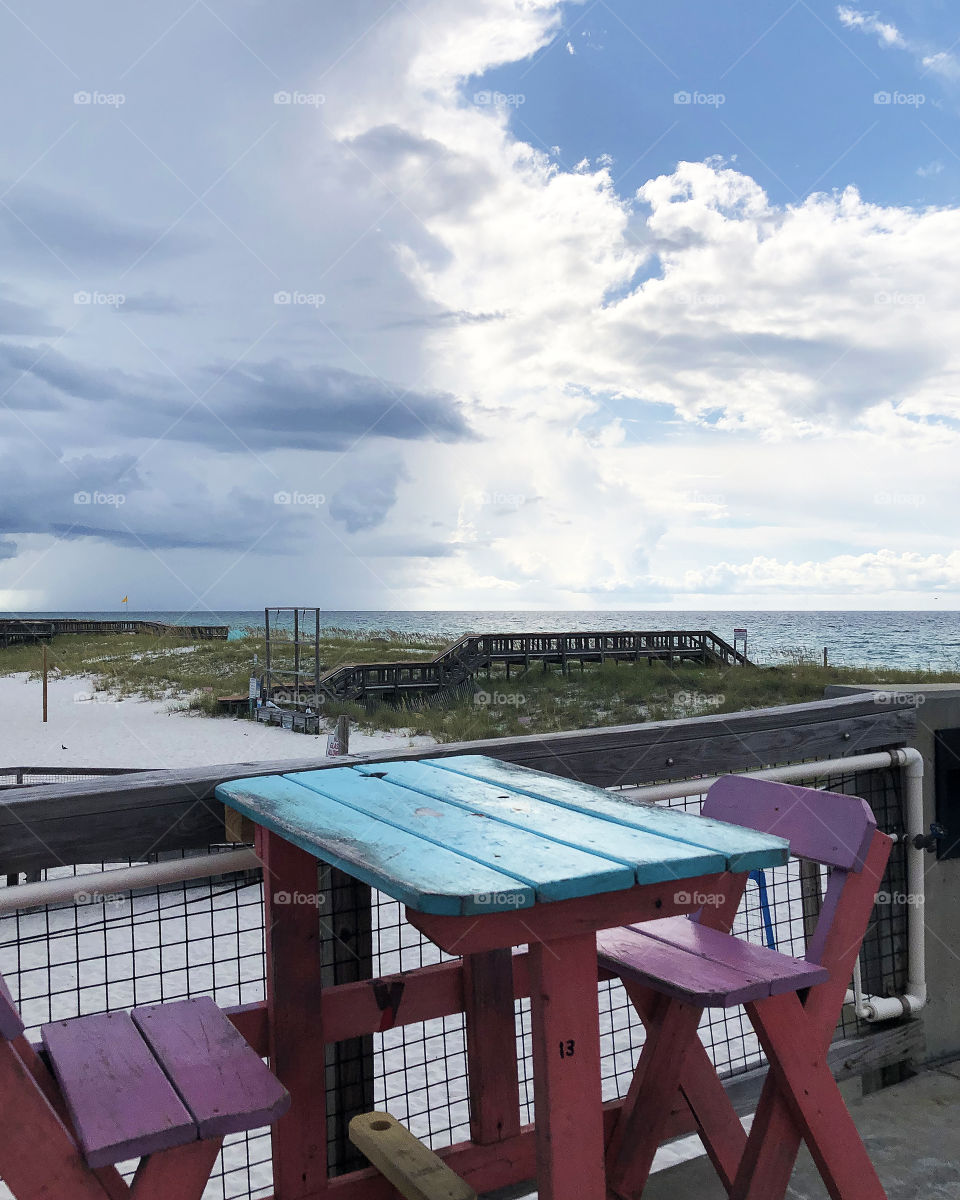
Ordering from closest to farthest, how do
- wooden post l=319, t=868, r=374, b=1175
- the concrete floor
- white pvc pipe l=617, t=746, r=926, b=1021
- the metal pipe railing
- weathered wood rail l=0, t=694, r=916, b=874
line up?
weathered wood rail l=0, t=694, r=916, b=874 < wooden post l=319, t=868, r=374, b=1175 < the concrete floor < the metal pipe railing < white pvc pipe l=617, t=746, r=926, b=1021

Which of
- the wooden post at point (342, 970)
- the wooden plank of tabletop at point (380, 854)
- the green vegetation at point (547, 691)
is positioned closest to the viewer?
the wooden plank of tabletop at point (380, 854)

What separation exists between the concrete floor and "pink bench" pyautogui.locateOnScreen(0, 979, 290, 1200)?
4.42 feet

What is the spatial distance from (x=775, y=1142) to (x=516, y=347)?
6522 centimetres

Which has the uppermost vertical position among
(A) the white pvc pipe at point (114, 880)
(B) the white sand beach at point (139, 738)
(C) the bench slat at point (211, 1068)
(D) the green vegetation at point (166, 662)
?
(A) the white pvc pipe at point (114, 880)

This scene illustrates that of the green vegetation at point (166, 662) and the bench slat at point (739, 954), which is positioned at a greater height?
the bench slat at point (739, 954)

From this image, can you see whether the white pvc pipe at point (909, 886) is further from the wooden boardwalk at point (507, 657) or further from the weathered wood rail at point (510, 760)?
the wooden boardwalk at point (507, 657)

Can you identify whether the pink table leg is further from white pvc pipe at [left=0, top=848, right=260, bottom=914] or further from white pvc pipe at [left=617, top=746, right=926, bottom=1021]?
white pvc pipe at [left=617, top=746, right=926, bottom=1021]

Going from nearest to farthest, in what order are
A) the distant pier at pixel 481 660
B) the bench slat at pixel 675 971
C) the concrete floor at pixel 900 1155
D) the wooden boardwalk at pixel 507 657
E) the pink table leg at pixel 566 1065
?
1. the pink table leg at pixel 566 1065
2. the bench slat at pixel 675 971
3. the concrete floor at pixel 900 1155
4. the distant pier at pixel 481 660
5. the wooden boardwalk at pixel 507 657

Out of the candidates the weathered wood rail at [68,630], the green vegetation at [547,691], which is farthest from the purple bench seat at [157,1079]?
the weathered wood rail at [68,630]

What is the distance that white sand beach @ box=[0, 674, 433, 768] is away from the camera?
16.2 m

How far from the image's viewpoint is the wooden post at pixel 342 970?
2.03 m

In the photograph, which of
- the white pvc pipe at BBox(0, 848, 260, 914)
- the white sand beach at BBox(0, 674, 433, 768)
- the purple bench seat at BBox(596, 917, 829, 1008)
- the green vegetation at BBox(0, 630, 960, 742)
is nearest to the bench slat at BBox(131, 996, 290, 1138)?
the white pvc pipe at BBox(0, 848, 260, 914)

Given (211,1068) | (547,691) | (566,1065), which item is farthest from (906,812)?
(547,691)

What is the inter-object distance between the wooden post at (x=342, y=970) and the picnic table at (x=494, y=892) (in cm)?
12
